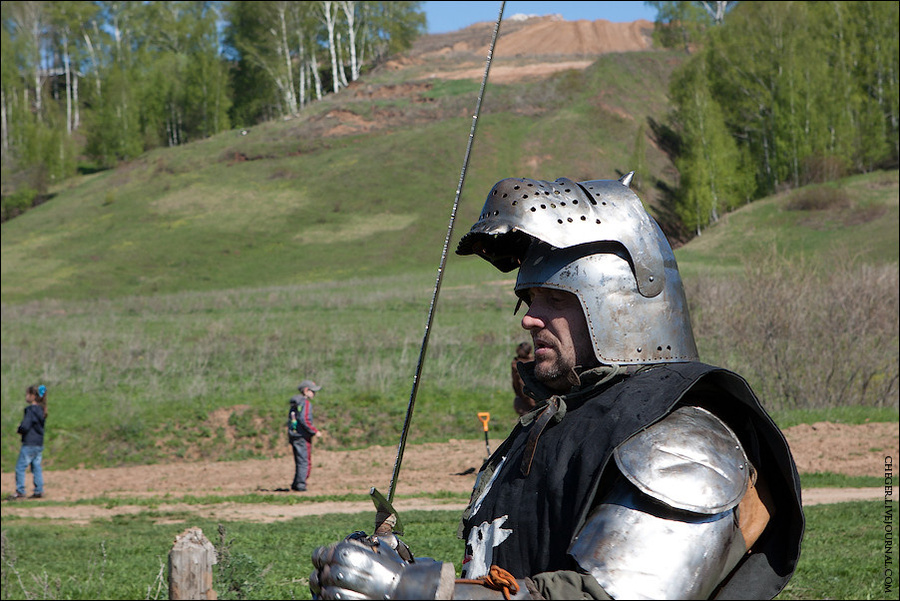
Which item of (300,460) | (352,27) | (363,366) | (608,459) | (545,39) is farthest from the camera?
(545,39)

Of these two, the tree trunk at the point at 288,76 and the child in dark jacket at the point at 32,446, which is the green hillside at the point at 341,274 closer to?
the child in dark jacket at the point at 32,446

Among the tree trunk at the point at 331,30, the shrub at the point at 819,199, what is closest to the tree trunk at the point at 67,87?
the tree trunk at the point at 331,30

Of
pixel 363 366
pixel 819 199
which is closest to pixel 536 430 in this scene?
pixel 363 366

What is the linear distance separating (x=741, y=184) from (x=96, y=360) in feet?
120

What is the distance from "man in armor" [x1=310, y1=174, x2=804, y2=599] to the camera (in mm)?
2000

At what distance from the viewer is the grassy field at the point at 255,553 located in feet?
25.5

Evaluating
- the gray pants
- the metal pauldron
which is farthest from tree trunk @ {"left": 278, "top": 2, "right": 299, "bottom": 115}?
the metal pauldron

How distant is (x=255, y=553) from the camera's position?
9156 mm

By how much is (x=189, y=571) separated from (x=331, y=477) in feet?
33.1

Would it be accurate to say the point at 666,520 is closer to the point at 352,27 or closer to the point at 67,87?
the point at 352,27

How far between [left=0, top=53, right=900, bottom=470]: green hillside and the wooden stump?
12313mm

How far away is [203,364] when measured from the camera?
22.7 metres

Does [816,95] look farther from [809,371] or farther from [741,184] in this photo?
[809,371]

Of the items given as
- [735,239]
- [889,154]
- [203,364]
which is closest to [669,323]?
[203,364]
